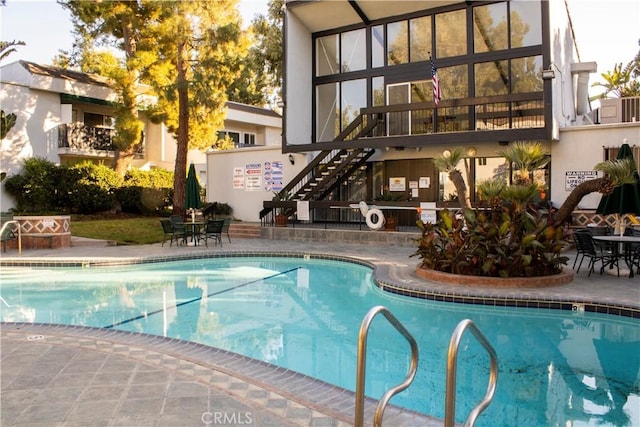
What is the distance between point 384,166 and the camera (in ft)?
62.5

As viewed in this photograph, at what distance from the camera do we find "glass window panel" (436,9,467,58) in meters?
17.9

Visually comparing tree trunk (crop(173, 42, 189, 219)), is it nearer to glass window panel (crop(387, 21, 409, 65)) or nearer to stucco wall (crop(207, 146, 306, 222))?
stucco wall (crop(207, 146, 306, 222))

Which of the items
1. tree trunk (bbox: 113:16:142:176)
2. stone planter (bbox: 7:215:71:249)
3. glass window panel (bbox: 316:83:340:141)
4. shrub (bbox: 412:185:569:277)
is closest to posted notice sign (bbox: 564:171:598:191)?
shrub (bbox: 412:185:569:277)

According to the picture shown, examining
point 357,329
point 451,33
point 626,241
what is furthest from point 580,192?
point 451,33

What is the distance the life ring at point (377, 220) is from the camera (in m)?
15.6

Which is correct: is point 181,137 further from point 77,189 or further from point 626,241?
point 626,241

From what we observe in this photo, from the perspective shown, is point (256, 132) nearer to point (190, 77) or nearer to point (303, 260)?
point (190, 77)

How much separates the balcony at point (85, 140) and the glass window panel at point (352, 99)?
483 inches

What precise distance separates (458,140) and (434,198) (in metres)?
2.80

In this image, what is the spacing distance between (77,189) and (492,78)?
17479mm

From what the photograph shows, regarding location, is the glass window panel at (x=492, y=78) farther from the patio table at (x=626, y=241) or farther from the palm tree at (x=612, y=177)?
the palm tree at (x=612, y=177)

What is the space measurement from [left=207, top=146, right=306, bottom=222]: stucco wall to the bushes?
3563mm

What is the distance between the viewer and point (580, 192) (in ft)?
30.9

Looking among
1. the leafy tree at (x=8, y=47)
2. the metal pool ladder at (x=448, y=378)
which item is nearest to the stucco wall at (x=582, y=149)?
the metal pool ladder at (x=448, y=378)
